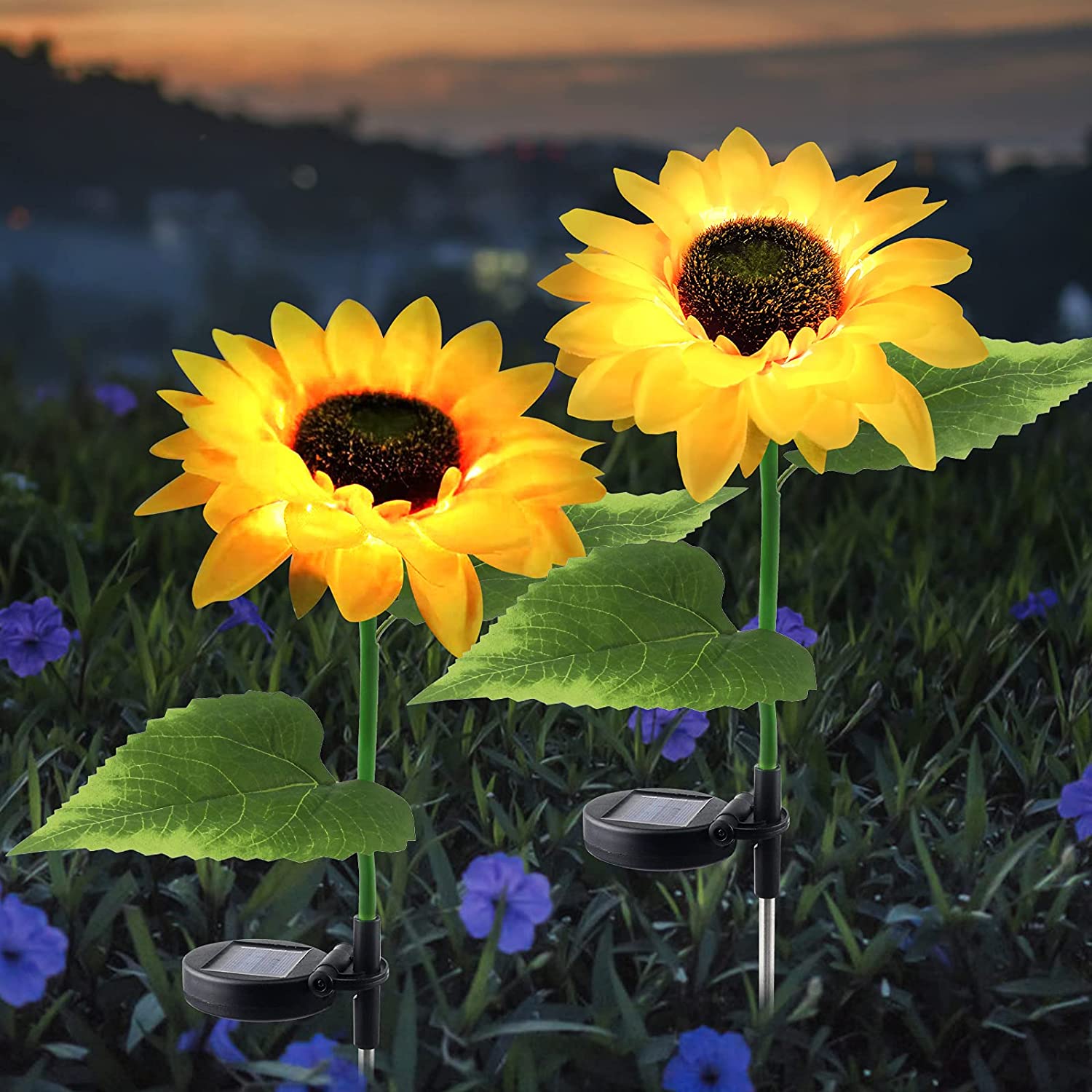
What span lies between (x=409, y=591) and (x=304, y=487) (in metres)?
0.18

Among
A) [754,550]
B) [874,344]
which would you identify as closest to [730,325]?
[874,344]

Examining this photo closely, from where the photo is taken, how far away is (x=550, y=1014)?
4.63 feet

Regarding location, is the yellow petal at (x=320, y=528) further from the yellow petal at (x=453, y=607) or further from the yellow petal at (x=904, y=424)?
the yellow petal at (x=904, y=424)

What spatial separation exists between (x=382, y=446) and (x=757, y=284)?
0.30 m

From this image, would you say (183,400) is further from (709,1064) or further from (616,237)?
(709,1064)

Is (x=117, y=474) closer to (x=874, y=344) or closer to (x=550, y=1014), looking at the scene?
(x=550, y=1014)

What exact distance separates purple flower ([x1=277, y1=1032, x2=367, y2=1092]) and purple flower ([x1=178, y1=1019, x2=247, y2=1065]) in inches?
2.7

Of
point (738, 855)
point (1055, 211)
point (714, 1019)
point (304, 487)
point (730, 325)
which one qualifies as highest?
point (1055, 211)

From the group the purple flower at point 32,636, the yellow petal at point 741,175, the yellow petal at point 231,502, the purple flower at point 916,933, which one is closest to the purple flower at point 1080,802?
the purple flower at point 916,933

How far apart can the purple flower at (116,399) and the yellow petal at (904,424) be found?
9.71ft

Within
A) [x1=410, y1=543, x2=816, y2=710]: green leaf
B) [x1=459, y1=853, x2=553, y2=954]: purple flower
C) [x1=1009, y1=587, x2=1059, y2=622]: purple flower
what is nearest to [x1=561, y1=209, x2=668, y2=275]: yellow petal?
[x1=410, y1=543, x2=816, y2=710]: green leaf

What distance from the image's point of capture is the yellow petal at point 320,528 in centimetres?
93

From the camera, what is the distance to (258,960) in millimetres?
1157

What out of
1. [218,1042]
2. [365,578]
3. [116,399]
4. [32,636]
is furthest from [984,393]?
[116,399]
